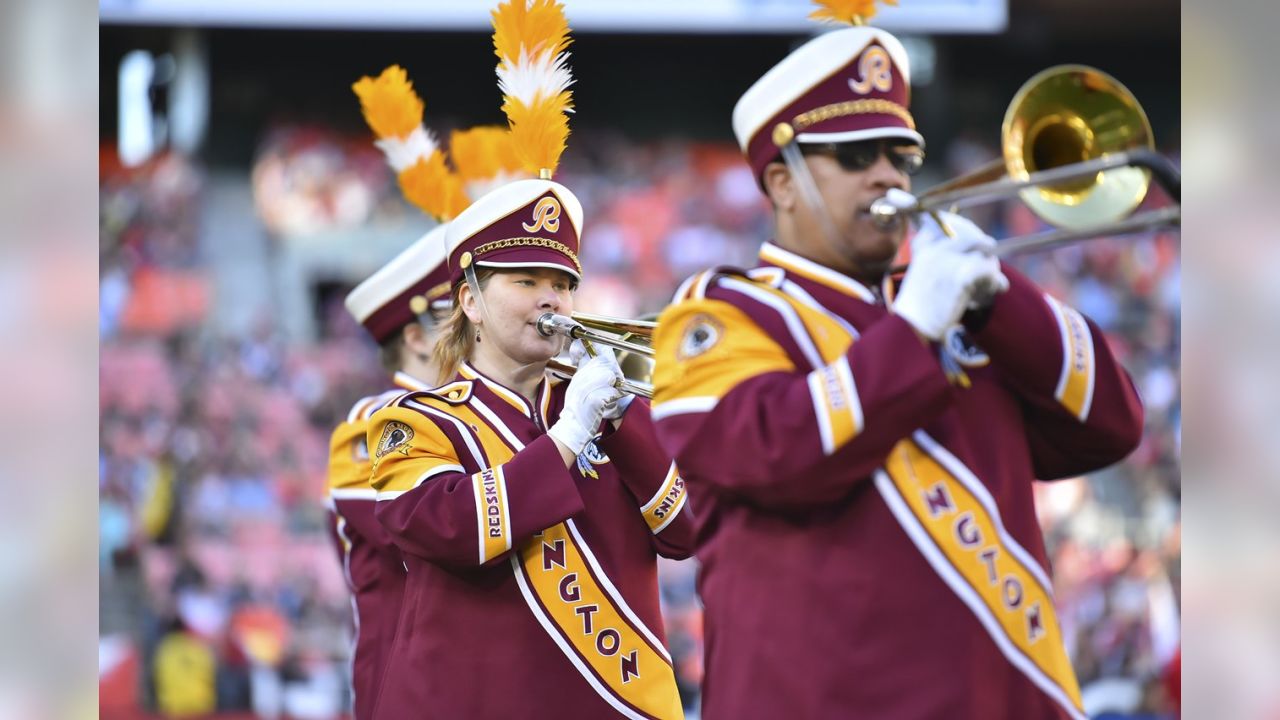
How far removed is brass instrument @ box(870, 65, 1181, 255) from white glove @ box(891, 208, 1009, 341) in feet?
0.24

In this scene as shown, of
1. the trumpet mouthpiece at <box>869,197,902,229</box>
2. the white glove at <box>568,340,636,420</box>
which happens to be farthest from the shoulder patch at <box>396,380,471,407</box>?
the trumpet mouthpiece at <box>869,197,902,229</box>

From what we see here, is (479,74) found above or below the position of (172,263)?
above

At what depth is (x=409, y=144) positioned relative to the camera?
5258 mm

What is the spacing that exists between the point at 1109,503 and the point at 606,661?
1006 cm

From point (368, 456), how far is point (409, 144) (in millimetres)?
1225

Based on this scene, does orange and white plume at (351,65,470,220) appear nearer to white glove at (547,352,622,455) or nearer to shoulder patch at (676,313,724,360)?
white glove at (547,352,622,455)

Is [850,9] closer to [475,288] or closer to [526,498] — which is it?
[526,498]

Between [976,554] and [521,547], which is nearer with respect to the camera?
[976,554]

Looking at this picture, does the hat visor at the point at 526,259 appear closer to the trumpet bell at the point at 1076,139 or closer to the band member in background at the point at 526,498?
the band member in background at the point at 526,498

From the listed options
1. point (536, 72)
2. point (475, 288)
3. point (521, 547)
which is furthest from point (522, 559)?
point (536, 72)

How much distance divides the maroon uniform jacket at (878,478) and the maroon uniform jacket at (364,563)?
1.99 metres
